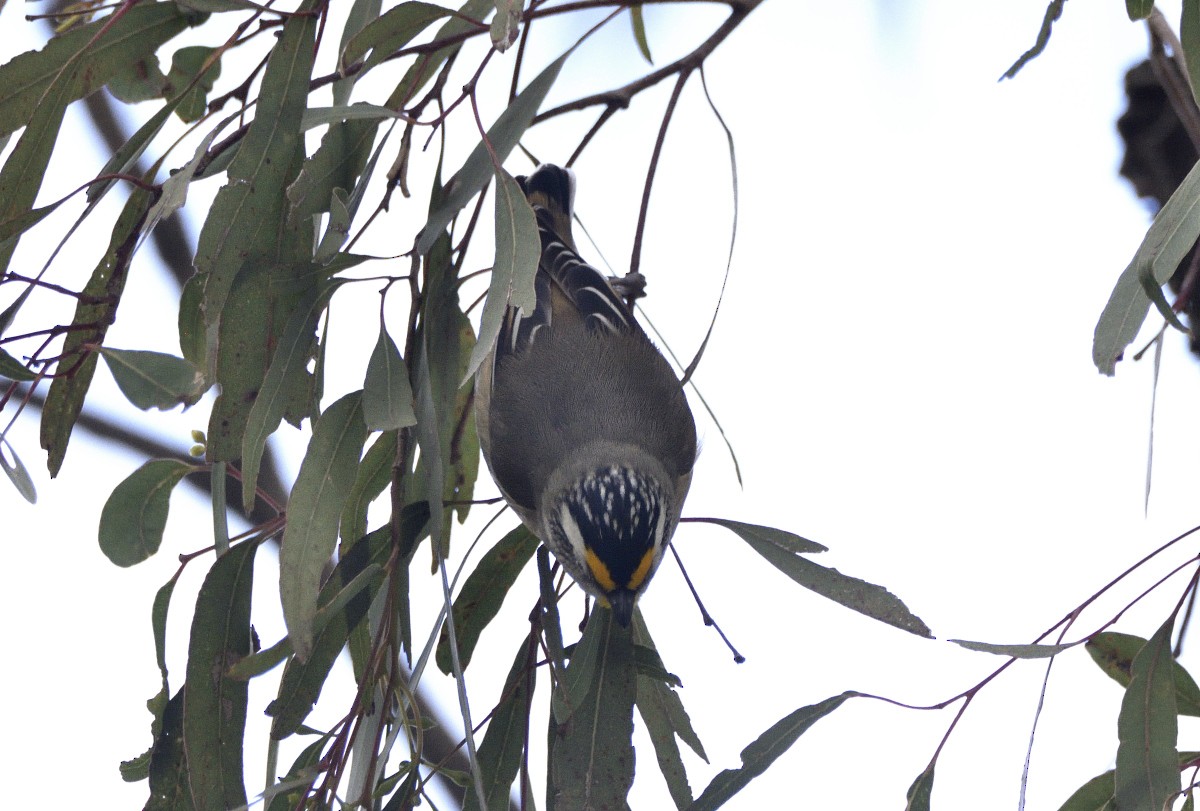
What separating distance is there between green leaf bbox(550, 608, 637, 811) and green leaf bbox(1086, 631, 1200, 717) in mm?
778

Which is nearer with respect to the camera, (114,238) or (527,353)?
(114,238)

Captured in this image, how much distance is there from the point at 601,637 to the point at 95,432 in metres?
1.84

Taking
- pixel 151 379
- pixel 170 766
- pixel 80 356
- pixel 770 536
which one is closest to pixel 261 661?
pixel 170 766

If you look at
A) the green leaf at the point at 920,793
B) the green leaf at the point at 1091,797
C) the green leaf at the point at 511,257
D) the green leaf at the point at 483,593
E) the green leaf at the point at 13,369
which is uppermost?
the green leaf at the point at 13,369

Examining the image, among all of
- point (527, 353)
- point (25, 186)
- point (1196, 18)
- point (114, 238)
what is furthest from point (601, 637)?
point (1196, 18)

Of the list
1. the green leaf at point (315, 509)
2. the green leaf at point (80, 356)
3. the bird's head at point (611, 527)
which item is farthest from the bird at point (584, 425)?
the green leaf at point (80, 356)

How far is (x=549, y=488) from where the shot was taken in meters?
2.50

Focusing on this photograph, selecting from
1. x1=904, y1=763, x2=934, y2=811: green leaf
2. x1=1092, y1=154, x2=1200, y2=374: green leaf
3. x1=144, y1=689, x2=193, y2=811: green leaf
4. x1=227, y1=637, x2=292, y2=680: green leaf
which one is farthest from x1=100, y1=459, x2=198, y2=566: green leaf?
x1=1092, y1=154, x2=1200, y2=374: green leaf

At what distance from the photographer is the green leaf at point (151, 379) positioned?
6.12 ft

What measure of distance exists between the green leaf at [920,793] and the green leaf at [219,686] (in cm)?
103

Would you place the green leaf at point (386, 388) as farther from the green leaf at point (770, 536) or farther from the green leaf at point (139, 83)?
the green leaf at point (139, 83)

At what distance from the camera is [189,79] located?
2.33 metres

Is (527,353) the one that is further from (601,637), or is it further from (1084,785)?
(1084,785)

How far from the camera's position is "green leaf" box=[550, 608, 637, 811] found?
184cm
